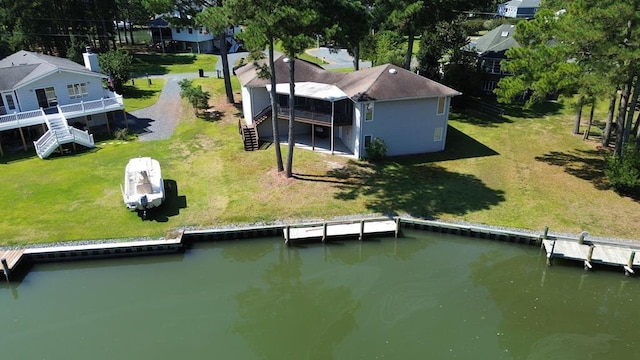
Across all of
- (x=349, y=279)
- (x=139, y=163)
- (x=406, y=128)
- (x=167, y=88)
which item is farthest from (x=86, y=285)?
(x=167, y=88)

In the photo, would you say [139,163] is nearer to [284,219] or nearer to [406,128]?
[284,219]

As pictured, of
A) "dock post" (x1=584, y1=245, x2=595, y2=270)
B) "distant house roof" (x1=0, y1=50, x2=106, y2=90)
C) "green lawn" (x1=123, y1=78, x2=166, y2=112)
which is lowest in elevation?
"dock post" (x1=584, y1=245, x2=595, y2=270)

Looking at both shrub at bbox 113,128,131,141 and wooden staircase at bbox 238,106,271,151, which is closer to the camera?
wooden staircase at bbox 238,106,271,151

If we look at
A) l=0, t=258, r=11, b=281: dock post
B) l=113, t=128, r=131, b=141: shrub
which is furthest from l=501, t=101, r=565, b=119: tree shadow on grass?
l=0, t=258, r=11, b=281: dock post

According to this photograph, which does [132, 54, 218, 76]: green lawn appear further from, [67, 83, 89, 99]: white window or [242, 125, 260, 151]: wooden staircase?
[242, 125, 260, 151]: wooden staircase

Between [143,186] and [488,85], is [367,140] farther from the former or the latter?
[488,85]

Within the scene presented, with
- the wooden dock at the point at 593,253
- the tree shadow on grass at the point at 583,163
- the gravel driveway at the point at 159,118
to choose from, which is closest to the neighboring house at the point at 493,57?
the tree shadow on grass at the point at 583,163
